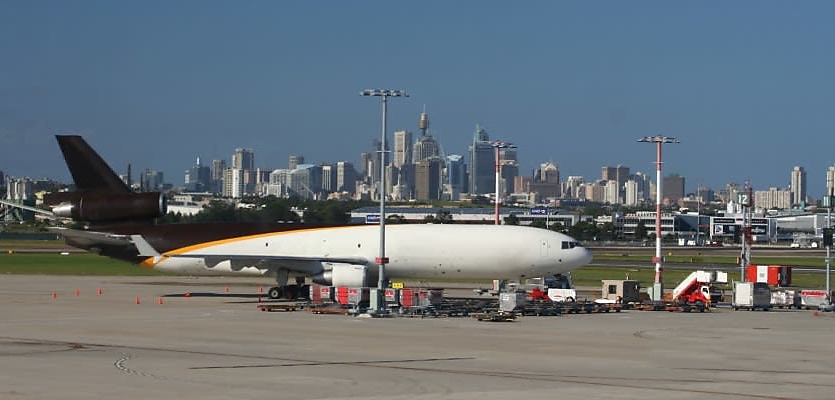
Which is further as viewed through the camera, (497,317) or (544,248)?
(544,248)

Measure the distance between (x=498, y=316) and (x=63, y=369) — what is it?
83.1ft

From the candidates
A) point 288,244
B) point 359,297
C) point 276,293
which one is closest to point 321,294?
point 359,297

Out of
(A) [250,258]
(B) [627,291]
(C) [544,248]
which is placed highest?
(C) [544,248]

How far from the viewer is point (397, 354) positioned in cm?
3784

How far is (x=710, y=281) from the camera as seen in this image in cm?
6919

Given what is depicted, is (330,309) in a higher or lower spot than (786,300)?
lower

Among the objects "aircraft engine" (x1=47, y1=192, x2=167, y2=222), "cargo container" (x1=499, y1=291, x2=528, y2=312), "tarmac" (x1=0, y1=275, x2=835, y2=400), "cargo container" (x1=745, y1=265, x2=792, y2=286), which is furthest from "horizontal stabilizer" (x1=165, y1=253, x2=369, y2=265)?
"cargo container" (x1=745, y1=265, x2=792, y2=286)

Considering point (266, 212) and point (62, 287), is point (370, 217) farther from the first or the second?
point (62, 287)

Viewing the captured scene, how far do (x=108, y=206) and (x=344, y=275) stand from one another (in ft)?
47.9

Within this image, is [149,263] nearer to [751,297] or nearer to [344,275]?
[344,275]

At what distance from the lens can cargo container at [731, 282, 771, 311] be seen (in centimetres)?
6531

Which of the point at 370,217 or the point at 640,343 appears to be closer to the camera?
the point at 640,343

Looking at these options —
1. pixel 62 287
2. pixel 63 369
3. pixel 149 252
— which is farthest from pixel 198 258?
pixel 63 369

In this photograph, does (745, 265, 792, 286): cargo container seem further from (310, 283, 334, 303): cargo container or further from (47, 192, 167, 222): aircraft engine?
(47, 192, 167, 222): aircraft engine
